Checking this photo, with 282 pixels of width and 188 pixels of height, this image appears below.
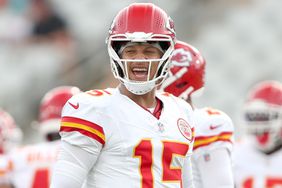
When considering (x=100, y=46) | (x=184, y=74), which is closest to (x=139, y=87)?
(x=184, y=74)

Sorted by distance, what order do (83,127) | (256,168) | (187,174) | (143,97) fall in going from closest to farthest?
(83,127)
(143,97)
(187,174)
(256,168)

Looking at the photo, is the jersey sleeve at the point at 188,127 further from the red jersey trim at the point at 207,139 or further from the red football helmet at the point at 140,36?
the red jersey trim at the point at 207,139

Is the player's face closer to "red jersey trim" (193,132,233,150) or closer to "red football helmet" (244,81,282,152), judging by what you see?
"red jersey trim" (193,132,233,150)

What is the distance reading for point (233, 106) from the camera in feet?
32.0

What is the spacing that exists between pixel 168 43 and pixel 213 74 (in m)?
6.69

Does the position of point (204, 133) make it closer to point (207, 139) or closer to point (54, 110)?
point (207, 139)

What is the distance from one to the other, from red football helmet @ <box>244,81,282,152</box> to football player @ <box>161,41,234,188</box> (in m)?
2.12

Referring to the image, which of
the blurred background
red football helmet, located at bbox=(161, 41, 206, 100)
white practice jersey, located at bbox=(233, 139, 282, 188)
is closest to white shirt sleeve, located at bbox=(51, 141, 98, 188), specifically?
red football helmet, located at bbox=(161, 41, 206, 100)

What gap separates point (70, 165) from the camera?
3.06 metres

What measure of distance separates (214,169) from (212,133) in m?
0.16

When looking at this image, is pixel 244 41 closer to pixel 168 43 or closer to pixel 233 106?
pixel 233 106

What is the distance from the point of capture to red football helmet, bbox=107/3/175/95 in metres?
3.17

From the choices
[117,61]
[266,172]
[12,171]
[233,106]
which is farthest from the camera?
[233,106]

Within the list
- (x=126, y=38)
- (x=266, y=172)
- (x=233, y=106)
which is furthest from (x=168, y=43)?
(x=233, y=106)
